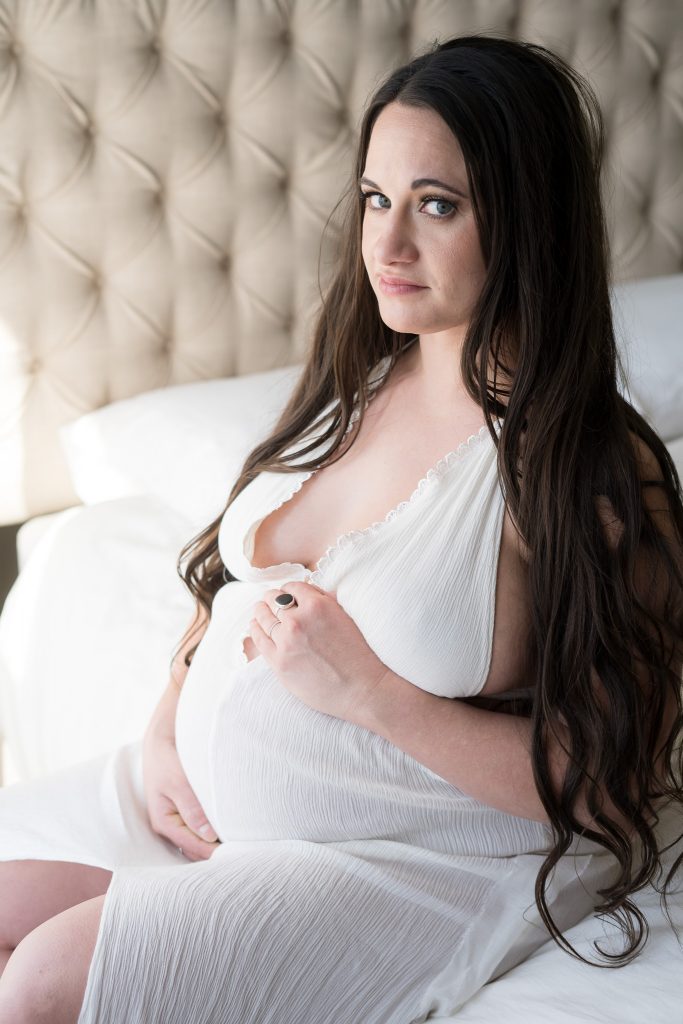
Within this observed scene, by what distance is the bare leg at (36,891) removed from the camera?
1234mm

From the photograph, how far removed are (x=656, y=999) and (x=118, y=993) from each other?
536 mm

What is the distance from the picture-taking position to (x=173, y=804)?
1.33m

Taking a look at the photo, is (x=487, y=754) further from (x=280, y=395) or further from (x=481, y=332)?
(x=280, y=395)

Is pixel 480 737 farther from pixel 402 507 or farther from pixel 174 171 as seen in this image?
pixel 174 171

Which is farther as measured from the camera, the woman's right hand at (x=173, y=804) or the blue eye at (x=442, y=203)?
the woman's right hand at (x=173, y=804)

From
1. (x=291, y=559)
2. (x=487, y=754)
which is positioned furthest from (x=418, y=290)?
(x=487, y=754)

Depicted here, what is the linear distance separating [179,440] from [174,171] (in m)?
0.57

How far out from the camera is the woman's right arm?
1302 mm

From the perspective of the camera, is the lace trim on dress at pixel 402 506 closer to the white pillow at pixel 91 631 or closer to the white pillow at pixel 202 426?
the white pillow at pixel 91 631

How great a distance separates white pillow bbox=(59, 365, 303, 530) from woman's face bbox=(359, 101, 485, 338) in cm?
79

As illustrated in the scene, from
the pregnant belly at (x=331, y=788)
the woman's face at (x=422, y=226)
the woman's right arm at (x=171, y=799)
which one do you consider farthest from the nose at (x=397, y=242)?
the woman's right arm at (x=171, y=799)

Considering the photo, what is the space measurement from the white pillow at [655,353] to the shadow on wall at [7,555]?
141 centimetres

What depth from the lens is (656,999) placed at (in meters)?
1.02

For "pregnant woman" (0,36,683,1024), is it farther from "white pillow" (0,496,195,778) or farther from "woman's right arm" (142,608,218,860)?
"white pillow" (0,496,195,778)
